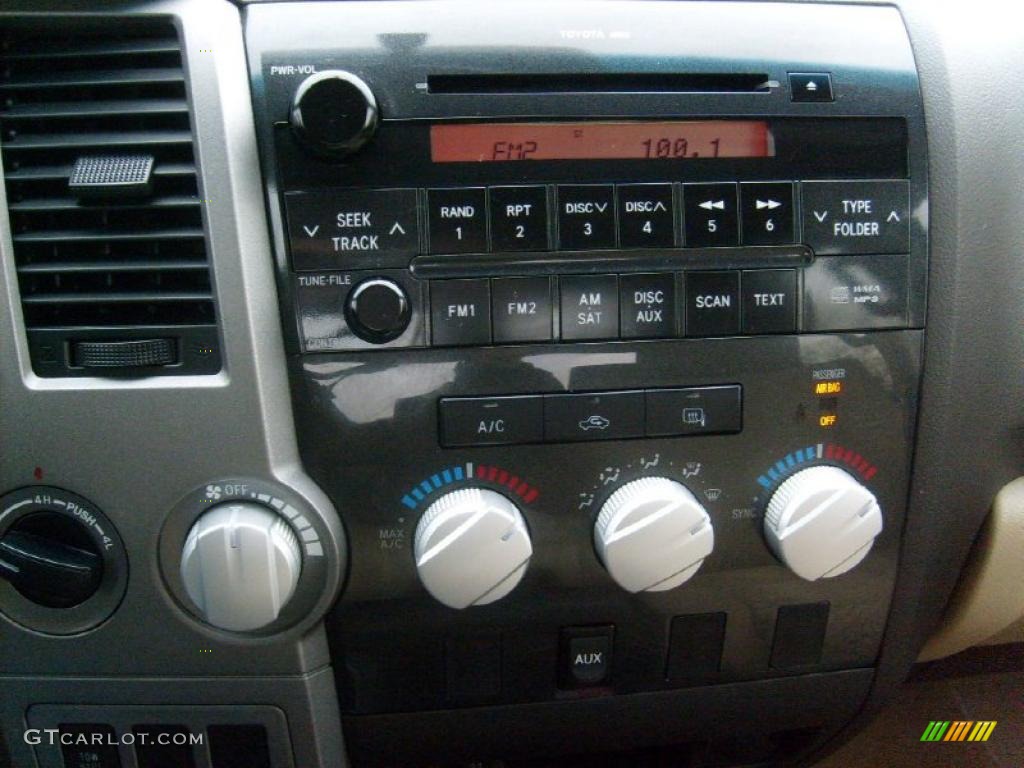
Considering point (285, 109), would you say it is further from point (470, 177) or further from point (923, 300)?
point (923, 300)

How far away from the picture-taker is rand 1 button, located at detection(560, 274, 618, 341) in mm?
575

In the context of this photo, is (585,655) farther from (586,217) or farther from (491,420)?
(586,217)

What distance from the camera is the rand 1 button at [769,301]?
0.59m

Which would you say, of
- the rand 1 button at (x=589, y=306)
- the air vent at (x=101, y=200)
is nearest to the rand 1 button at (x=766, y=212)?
the rand 1 button at (x=589, y=306)

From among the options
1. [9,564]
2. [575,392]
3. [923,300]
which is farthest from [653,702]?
[9,564]

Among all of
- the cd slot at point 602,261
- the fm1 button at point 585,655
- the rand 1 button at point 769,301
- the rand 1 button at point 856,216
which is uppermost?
the rand 1 button at point 856,216

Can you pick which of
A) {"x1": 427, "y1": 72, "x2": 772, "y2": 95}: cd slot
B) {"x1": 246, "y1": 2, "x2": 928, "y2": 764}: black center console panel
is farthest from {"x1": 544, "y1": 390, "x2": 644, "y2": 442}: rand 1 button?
{"x1": 427, "y1": 72, "x2": 772, "y2": 95}: cd slot

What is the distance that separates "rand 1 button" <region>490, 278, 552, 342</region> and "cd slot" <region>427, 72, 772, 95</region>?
5.4 inches

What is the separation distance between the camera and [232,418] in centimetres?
56

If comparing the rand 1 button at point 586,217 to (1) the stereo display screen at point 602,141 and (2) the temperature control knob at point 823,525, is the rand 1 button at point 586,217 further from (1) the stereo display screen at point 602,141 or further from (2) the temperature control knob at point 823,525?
(2) the temperature control knob at point 823,525

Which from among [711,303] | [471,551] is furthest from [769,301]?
[471,551]

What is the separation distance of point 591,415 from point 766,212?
0.20 m

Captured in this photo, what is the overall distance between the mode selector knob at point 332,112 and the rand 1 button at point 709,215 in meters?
0.23

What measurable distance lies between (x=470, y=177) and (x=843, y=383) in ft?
1.06
